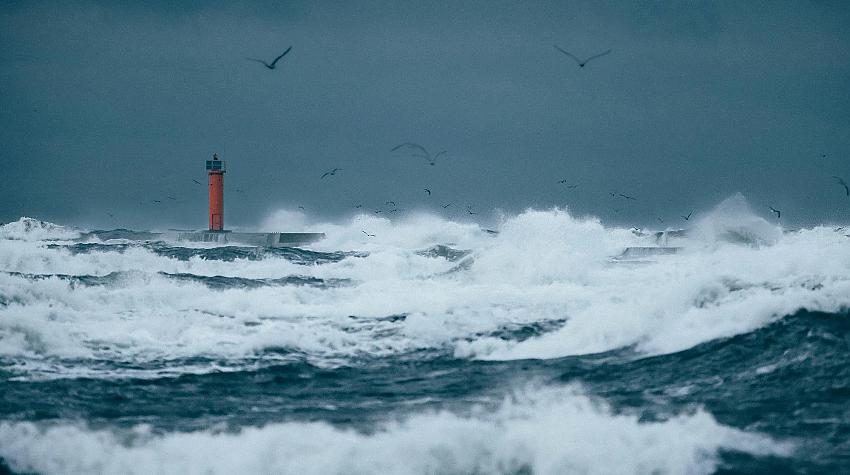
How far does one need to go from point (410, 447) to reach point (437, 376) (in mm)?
2987

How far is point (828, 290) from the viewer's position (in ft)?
37.1

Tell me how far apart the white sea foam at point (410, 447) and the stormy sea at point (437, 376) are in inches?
0.8

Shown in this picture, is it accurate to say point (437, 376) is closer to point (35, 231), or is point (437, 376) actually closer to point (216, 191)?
point (216, 191)

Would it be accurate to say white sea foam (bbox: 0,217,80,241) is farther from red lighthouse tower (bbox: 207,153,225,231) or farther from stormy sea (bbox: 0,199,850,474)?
stormy sea (bbox: 0,199,850,474)

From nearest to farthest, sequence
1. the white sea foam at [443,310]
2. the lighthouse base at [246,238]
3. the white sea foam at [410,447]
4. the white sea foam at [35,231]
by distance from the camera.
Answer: the white sea foam at [410,447] < the white sea foam at [443,310] < the lighthouse base at [246,238] < the white sea foam at [35,231]

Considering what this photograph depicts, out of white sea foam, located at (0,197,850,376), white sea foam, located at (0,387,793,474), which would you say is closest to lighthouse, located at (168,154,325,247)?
white sea foam, located at (0,197,850,376)

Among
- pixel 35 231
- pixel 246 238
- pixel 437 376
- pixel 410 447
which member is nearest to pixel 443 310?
pixel 437 376

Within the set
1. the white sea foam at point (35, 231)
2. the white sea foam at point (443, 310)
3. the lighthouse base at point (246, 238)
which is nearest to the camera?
the white sea foam at point (443, 310)

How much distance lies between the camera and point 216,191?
41.8 metres

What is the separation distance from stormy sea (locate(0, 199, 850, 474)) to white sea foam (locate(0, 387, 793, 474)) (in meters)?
0.02

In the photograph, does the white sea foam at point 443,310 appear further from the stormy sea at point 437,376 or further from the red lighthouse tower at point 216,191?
the red lighthouse tower at point 216,191

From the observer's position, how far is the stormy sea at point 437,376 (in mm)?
7051

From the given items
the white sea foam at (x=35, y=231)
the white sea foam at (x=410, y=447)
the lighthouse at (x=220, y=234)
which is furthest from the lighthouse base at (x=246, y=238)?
the white sea foam at (x=410, y=447)

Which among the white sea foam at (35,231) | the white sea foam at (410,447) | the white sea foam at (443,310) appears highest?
the white sea foam at (35,231)
